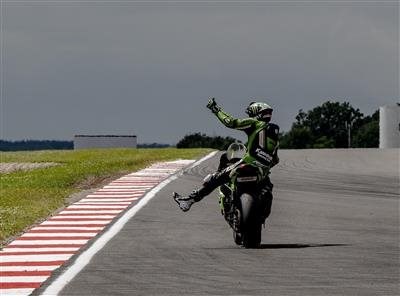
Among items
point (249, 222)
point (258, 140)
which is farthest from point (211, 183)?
point (258, 140)

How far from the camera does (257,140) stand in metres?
13.7

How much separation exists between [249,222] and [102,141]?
61835mm

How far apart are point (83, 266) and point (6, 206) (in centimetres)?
968

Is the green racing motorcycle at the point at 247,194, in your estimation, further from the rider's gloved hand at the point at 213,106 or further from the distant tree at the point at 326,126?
the distant tree at the point at 326,126

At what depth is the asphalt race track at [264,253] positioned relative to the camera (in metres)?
11.5

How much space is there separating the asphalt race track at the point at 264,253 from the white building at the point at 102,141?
49127 millimetres

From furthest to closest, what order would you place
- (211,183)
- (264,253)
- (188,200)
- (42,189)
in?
(42,189)
(188,200)
(211,183)
(264,253)

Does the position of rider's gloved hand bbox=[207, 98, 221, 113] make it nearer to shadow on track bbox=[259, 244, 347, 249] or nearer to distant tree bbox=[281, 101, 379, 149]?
shadow on track bbox=[259, 244, 347, 249]

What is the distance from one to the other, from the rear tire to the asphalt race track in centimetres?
18

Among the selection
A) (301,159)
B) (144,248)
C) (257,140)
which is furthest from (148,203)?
(301,159)

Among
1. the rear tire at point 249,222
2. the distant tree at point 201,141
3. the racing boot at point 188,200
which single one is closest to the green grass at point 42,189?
the racing boot at point 188,200

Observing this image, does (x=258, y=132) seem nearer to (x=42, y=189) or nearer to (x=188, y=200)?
(x=188, y=200)

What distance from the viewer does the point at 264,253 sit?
14.3 m

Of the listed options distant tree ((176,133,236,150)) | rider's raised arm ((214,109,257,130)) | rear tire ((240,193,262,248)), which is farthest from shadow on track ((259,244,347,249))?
distant tree ((176,133,236,150))
